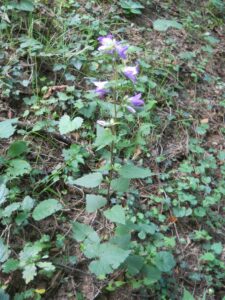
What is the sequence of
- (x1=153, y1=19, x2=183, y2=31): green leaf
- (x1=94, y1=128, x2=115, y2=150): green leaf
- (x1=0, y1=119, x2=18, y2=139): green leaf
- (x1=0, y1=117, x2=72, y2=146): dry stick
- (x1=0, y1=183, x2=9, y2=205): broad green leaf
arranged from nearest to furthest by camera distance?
(x1=94, y1=128, x2=115, y2=150): green leaf
(x1=0, y1=183, x2=9, y2=205): broad green leaf
(x1=0, y1=119, x2=18, y2=139): green leaf
(x1=0, y1=117, x2=72, y2=146): dry stick
(x1=153, y1=19, x2=183, y2=31): green leaf

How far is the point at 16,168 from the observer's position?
2.36 metres

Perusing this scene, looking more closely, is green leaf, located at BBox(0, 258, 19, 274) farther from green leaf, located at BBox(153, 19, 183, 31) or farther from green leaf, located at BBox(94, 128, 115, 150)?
green leaf, located at BBox(153, 19, 183, 31)

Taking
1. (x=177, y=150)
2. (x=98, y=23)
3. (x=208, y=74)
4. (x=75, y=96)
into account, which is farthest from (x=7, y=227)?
(x=208, y=74)

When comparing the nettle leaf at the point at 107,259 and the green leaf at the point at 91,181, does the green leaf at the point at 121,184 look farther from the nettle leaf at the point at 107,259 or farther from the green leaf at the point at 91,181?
the nettle leaf at the point at 107,259

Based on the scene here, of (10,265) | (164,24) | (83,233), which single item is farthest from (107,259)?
(164,24)

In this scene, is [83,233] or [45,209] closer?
[83,233]

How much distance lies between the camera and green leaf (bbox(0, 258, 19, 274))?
2.05 meters

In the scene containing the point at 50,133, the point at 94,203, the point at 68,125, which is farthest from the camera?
the point at 50,133

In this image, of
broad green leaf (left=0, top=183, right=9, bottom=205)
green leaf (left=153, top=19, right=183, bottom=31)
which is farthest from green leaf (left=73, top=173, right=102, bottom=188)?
green leaf (left=153, top=19, right=183, bottom=31)

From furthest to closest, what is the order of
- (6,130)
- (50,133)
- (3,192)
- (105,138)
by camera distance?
1. (50,133)
2. (6,130)
3. (3,192)
4. (105,138)

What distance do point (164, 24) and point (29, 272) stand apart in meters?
2.61

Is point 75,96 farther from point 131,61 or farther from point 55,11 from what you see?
point 55,11

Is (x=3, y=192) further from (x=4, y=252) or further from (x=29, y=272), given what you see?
(x=29, y=272)

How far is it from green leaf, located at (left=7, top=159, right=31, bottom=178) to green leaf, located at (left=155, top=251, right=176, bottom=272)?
864 millimetres
